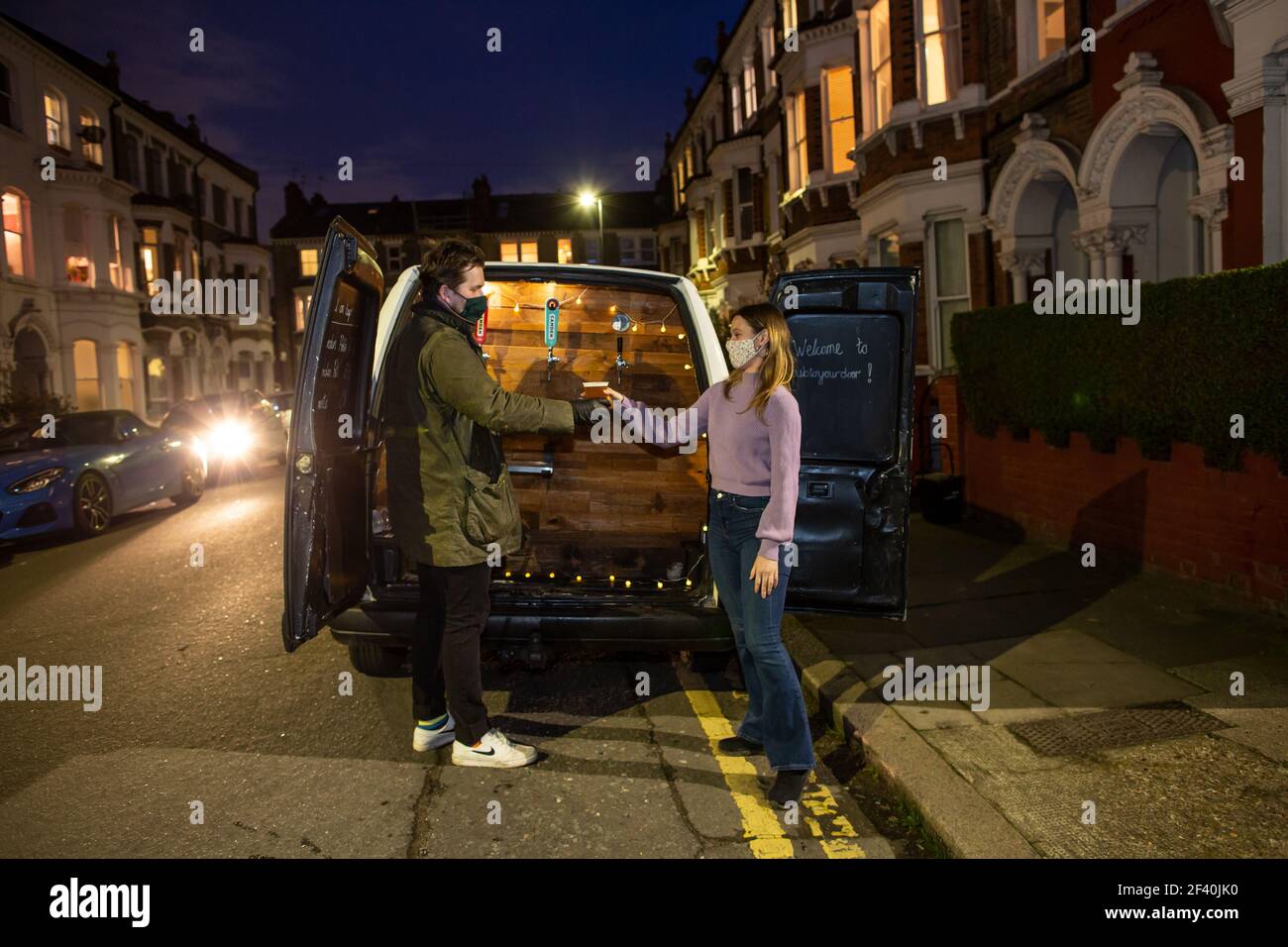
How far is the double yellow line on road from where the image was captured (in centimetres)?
356

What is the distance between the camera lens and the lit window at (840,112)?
19266 mm

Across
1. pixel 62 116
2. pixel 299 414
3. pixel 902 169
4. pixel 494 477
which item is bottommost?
pixel 494 477

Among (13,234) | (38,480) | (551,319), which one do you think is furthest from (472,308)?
(13,234)

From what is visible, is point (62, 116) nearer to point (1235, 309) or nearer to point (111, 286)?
point (111, 286)

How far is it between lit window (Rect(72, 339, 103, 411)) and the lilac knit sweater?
92.2 feet

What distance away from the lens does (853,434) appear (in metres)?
5.16

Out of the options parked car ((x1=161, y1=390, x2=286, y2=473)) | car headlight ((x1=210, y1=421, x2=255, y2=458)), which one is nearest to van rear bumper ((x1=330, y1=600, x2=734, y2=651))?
parked car ((x1=161, y1=390, x2=286, y2=473))

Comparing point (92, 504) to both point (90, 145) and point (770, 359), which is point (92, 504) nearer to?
point (770, 359)

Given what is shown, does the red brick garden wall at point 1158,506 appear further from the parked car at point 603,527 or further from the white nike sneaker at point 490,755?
the white nike sneaker at point 490,755

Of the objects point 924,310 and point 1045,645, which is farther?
point 924,310

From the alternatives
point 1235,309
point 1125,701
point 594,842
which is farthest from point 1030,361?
point 594,842

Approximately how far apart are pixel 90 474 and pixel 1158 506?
1068 cm

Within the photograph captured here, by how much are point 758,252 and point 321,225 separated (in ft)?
106

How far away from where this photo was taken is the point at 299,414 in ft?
13.3
